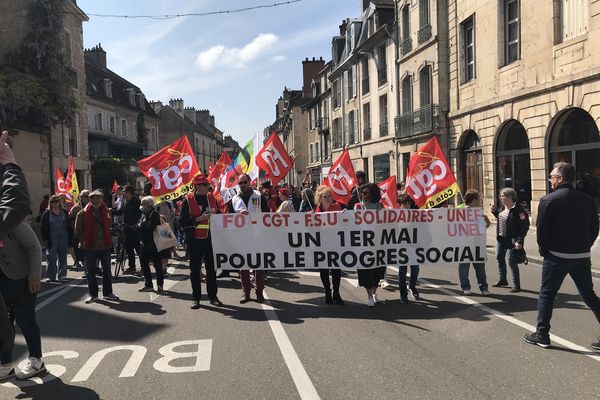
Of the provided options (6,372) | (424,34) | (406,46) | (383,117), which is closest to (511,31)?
(424,34)

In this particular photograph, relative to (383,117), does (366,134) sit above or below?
below

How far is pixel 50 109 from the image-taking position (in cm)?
2098

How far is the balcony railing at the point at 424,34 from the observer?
74.7 ft

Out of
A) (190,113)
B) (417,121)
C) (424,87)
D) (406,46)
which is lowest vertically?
(417,121)

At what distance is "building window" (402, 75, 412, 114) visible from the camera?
26.6 m

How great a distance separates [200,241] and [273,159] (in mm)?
3544

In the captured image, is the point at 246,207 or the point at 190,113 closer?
the point at 246,207

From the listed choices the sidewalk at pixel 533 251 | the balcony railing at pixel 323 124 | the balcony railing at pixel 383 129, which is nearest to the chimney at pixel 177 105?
the balcony railing at pixel 323 124

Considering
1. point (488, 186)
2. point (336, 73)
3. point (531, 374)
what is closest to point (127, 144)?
point (336, 73)

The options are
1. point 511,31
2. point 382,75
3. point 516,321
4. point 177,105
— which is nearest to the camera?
point 516,321

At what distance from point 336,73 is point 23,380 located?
37028 millimetres

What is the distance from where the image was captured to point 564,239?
493 centimetres

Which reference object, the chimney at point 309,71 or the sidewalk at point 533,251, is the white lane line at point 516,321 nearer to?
the sidewalk at point 533,251

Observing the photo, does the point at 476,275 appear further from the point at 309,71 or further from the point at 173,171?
the point at 309,71
